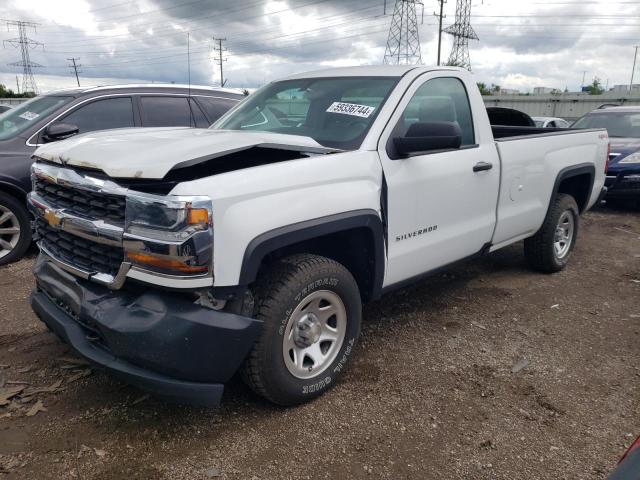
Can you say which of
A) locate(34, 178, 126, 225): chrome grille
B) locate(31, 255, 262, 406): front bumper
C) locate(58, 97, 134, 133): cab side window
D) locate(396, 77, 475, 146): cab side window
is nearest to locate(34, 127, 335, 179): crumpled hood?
locate(34, 178, 126, 225): chrome grille

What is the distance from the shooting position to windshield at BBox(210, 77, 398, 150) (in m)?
3.38

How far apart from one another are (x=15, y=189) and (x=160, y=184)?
12.2 feet

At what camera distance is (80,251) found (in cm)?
277

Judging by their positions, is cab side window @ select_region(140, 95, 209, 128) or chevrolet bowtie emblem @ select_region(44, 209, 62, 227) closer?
chevrolet bowtie emblem @ select_region(44, 209, 62, 227)

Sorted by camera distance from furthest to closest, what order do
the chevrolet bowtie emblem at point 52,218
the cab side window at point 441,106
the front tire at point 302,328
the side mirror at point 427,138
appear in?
the cab side window at point 441,106
the side mirror at point 427,138
the chevrolet bowtie emblem at point 52,218
the front tire at point 302,328

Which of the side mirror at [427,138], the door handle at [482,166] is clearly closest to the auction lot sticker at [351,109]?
the side mirror at [427,138]

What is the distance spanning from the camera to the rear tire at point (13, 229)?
5367mm

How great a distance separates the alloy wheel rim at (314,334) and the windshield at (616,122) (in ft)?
27.9

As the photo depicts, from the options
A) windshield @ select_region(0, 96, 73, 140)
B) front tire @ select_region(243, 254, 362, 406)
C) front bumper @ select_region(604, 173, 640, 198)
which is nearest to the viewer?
front tire @ select_region(243, 254, 362, 406)

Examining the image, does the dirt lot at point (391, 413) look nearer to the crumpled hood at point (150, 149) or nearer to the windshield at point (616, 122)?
the crumpled hood at point (150, 149)

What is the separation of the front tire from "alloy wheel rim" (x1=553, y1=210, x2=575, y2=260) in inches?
124

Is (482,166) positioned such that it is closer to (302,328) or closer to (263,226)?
(302,328)

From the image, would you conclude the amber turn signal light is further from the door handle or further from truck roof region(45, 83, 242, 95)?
truck roof region(45, 83, 242, 95)

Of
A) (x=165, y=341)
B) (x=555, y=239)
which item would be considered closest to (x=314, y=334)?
(x=165, y=341)
